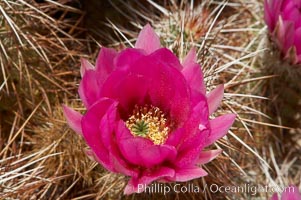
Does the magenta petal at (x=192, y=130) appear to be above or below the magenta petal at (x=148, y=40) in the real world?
below

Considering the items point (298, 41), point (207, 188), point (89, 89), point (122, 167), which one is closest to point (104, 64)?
point (89, 89)

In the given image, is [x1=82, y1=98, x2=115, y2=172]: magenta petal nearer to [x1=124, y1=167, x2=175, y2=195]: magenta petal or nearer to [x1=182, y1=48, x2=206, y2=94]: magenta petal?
[x1=124, y1=167, x2=175, y2=195]: magenta petal

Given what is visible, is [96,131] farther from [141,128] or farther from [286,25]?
[286,25]

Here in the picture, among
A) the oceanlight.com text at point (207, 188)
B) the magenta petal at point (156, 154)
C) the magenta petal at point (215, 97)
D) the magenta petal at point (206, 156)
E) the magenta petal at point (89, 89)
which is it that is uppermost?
the magenta petal at point (89, 89)

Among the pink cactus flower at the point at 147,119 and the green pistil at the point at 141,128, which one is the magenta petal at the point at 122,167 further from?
the green pistil at the point at 141,128

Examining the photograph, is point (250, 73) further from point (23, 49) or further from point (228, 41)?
point (23, 49)

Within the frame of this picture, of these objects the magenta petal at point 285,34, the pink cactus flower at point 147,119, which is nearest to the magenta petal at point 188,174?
the pink cactus flower at point 147,119

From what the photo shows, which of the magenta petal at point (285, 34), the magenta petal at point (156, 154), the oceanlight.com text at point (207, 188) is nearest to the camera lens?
the magenta petal at point (156, 154)
